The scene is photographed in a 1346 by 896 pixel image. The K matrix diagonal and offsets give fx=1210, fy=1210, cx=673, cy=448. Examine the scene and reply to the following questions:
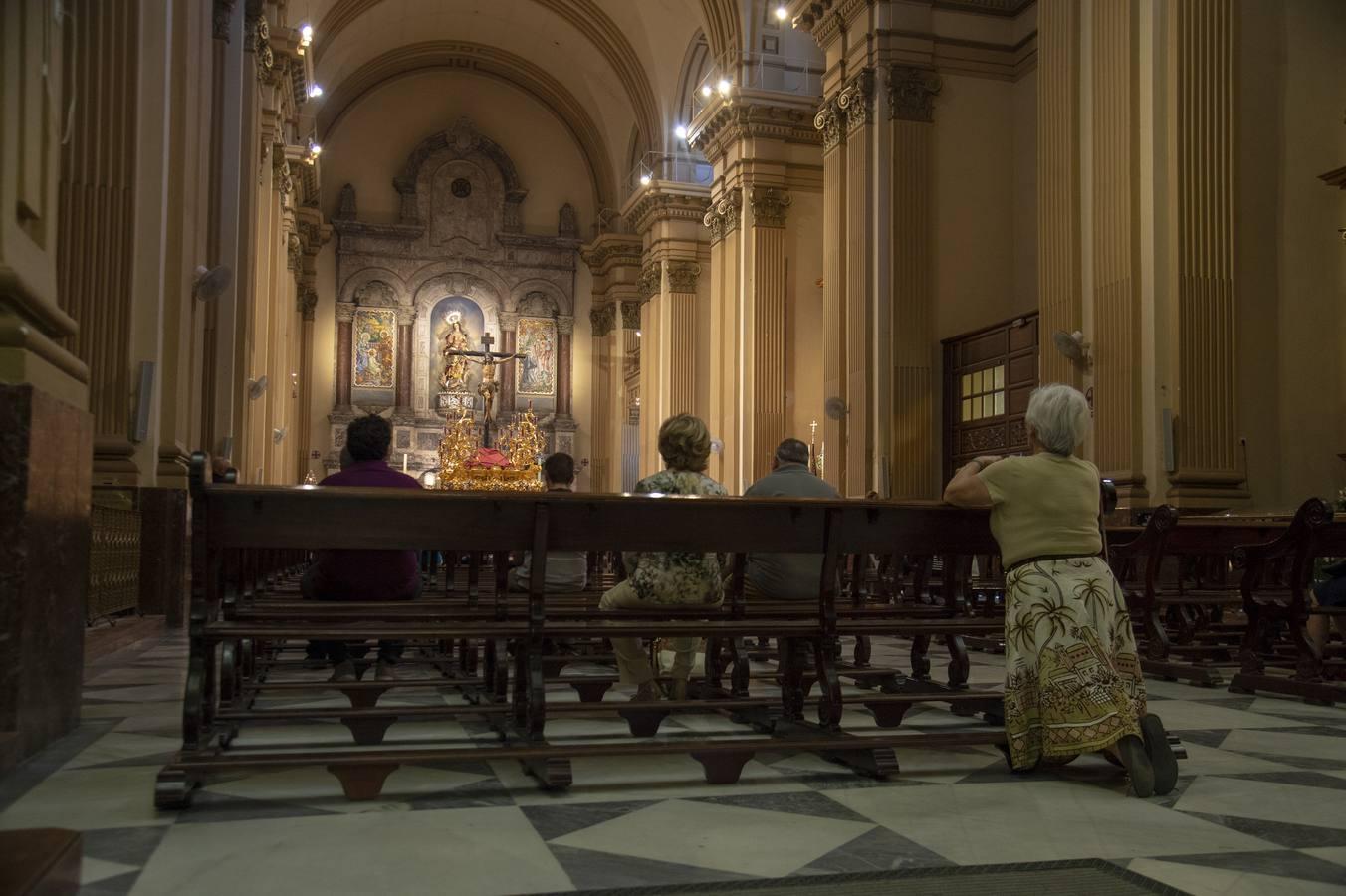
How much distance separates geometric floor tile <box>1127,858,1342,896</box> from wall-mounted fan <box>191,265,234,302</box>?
899 cm

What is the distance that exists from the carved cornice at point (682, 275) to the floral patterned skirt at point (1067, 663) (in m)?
21.8

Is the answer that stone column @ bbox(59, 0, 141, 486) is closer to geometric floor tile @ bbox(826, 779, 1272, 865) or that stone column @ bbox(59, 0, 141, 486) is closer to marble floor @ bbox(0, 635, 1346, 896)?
marble floor @ bbox(0, 635, 1346, 896)

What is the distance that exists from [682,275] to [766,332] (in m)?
6.32

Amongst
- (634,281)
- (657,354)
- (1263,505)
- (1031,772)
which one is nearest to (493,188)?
(634,281)

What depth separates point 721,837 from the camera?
113 inches

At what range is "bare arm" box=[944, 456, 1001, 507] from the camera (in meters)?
3.77

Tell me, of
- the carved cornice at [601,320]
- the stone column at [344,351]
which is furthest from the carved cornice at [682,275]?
the stone column at [344,351]

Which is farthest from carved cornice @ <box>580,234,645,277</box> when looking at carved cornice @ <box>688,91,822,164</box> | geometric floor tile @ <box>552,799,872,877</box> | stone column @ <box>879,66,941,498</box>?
geometric floor tile @ <box>552,799,872,877</box>

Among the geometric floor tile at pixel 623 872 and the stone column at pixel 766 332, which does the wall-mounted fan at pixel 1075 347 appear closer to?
the stone column at pixel 766 332

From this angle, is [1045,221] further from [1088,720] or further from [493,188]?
[493,188]

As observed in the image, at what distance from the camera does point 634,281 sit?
99.7 feet

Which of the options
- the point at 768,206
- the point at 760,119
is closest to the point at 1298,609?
the point at 768,206

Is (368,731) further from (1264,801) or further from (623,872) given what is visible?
(1264,801)

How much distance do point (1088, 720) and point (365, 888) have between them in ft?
6.92
